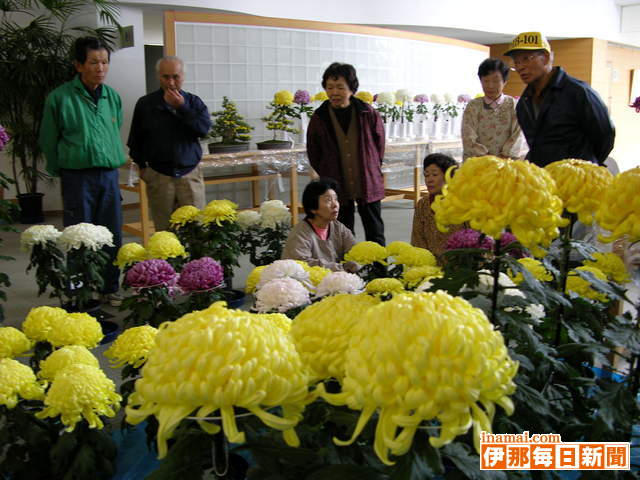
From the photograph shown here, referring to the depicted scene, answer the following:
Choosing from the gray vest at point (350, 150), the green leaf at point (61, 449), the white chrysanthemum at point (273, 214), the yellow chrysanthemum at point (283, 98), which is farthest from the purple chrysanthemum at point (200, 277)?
the yellow chrysanthemum at point (283, 98)

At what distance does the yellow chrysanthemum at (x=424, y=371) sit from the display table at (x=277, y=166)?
439 cm

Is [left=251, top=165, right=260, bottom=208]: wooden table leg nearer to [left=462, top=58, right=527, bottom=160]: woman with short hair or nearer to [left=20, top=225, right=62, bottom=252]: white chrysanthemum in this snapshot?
[left=462, top=58, right=527, bottom=160]: woman with short hair

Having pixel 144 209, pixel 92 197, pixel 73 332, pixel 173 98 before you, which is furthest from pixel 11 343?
pixel 144 209

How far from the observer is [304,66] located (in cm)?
670

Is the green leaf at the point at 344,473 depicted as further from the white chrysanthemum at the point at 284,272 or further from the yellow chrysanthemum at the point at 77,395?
the white chrysanthemum at the point at 284,272

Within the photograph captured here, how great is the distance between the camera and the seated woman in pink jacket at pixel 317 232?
113 inches

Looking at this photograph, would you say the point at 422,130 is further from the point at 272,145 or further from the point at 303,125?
the point at 272,145

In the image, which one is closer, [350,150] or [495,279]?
[495,279]

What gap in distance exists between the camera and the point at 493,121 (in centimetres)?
385

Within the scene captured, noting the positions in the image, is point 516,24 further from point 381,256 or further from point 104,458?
point 104,458

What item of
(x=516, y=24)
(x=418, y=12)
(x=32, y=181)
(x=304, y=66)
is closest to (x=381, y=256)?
(x=304, y=66)

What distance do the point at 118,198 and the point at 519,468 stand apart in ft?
10.4

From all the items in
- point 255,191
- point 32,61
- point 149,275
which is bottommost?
point 255,191

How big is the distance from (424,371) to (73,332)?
1316 mm
